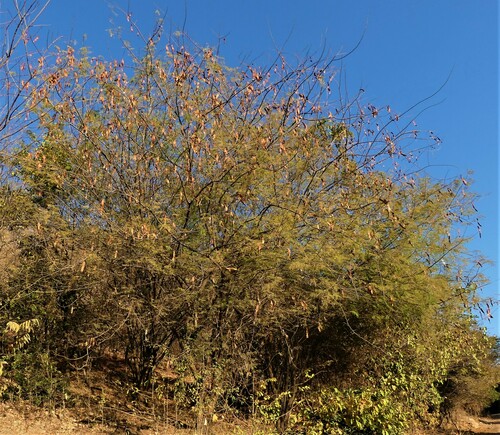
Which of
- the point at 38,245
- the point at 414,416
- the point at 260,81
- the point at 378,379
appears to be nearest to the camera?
the point at 260,81

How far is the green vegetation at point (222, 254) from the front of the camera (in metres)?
6.67

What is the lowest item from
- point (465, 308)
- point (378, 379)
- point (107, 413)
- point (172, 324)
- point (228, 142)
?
point (107, 413)

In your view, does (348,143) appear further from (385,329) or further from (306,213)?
(385,329)

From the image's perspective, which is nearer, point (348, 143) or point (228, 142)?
point (228, 142)

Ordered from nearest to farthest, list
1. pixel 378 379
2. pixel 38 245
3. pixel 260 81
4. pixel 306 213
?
pixel 306 213
pixel 260 81
pixel 38 245
pixel 378 379

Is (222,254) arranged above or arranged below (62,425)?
above

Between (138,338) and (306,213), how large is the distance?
434cm

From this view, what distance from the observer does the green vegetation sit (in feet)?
21.9

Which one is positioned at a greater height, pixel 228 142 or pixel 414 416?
pixel 228 142

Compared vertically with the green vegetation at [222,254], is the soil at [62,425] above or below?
below

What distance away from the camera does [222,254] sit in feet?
21.2

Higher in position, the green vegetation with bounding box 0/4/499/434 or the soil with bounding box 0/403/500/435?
the green vegetation with bounding box 0/4/499/434

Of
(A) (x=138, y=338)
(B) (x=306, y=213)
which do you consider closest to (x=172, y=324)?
(A) (x=138, y=338)

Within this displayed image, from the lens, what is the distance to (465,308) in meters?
8.77
